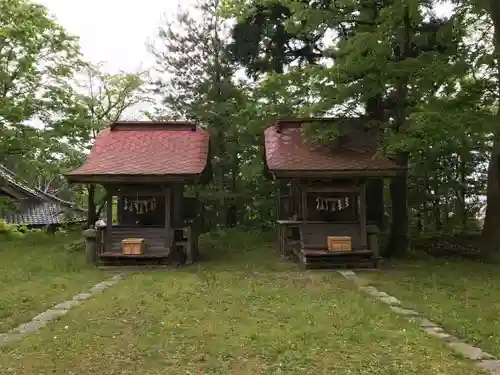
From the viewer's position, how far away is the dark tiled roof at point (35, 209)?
24.2m

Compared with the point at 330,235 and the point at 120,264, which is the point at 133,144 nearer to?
the point at 120,264

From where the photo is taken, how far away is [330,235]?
1241cm

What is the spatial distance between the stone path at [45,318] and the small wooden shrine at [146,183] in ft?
10.7

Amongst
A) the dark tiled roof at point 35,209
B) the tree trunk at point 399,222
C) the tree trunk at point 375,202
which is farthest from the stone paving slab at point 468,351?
the dark tiled roof at point 35,209

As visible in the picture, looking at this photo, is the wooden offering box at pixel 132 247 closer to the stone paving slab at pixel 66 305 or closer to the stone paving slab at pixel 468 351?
the stone paving slab at pixel 66 305

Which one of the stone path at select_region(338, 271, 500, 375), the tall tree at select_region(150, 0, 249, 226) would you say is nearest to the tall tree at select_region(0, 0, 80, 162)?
the tall tree at select_region(150, 0, 249, 226)

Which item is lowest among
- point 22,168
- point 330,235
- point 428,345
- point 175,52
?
point 428,345

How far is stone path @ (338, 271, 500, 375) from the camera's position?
4.75m

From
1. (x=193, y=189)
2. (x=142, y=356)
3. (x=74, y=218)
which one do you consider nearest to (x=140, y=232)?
(x=193, y=189)

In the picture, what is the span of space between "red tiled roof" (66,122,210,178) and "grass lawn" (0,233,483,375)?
4.07 meters

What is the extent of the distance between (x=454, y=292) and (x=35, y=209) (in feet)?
76.8

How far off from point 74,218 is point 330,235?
1903cm

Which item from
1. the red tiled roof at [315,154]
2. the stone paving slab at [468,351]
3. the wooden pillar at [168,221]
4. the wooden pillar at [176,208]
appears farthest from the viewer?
the wooden pillar at [176,208]

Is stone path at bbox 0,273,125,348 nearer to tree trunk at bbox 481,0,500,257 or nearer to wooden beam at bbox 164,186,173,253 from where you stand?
wooden beam at bbox 164,186,173,253
